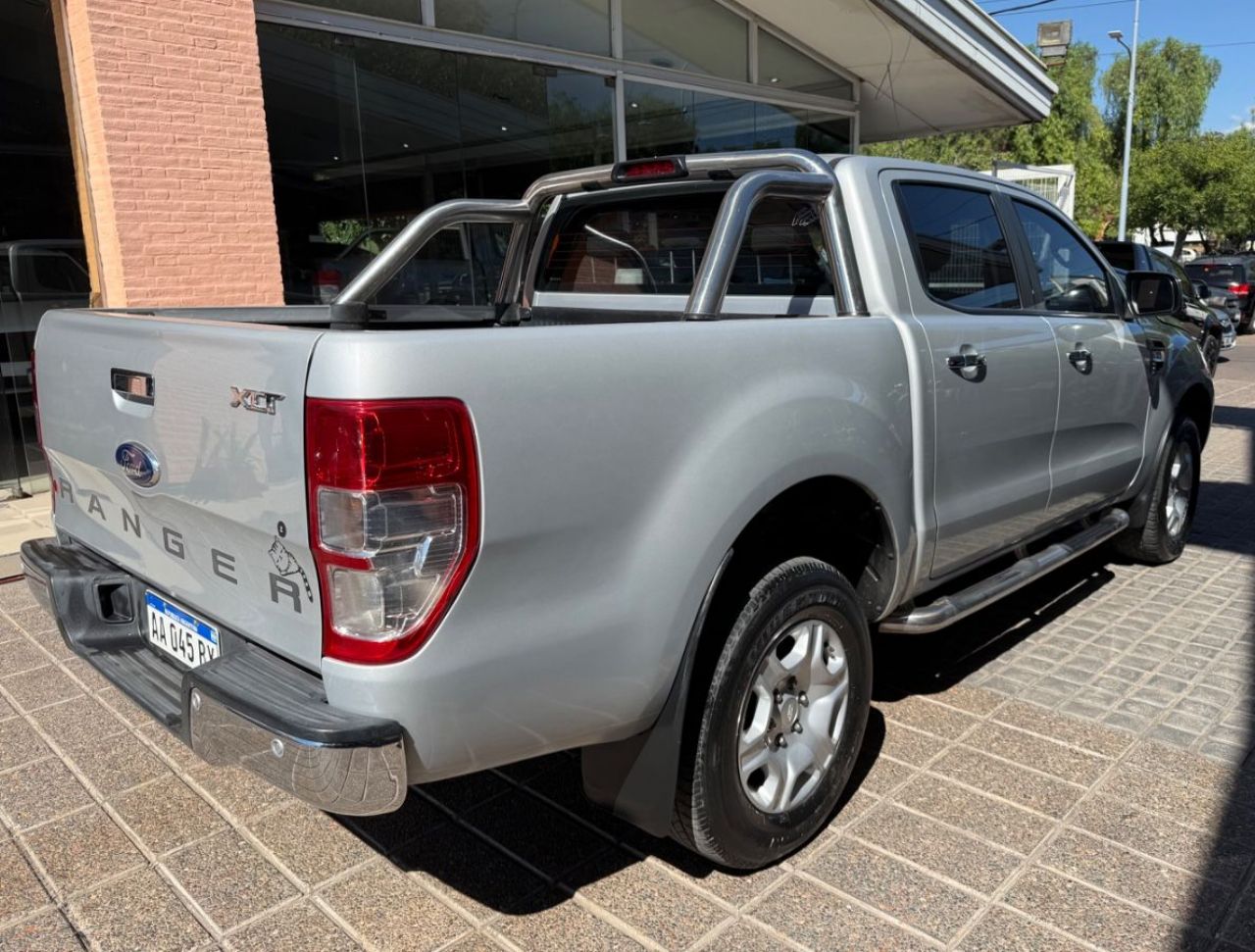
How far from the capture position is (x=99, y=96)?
20.5 ft

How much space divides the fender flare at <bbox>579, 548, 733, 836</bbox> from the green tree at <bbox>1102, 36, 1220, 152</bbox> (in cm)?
6014

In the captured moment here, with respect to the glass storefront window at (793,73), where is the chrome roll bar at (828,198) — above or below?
below

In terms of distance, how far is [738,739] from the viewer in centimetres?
250

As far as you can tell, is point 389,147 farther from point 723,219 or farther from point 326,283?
point 723,219

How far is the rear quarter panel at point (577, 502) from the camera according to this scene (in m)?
1.91

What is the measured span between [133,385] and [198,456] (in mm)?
369

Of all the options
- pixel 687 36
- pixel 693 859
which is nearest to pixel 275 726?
pixel 693 859

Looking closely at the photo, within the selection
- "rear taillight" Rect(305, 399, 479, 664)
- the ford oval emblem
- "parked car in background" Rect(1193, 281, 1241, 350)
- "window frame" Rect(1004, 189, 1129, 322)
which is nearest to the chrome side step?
"window frame" Rect(1004, 189, 1129, 322)

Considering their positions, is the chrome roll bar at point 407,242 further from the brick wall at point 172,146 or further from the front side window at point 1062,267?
the brick wall at point 172,146

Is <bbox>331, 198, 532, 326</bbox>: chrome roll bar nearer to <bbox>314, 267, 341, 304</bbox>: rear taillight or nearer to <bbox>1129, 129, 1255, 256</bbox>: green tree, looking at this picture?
<bbox>314, 267, 341, 304</bbox>: rear taillight

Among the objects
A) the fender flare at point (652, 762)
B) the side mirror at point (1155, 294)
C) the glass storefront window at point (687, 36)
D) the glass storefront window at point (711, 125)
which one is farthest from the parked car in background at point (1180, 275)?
the fender flare at point (652, 762)

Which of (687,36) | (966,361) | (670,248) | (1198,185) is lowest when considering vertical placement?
(966,361)

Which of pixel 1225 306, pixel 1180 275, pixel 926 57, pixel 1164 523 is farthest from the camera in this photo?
pixel 1225 306

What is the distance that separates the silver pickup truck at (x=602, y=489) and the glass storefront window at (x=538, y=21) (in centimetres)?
649
